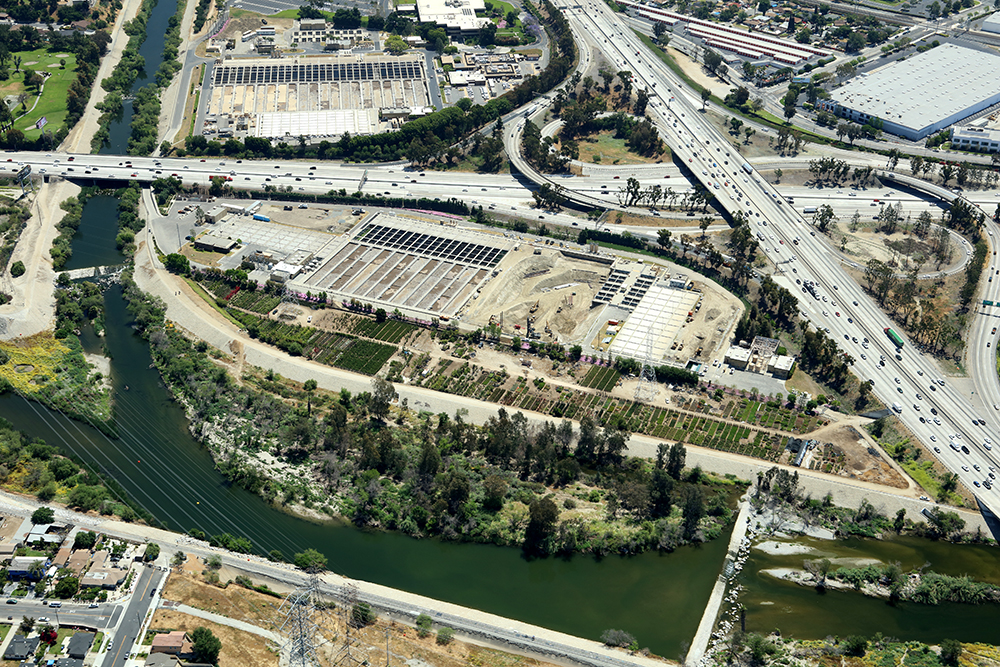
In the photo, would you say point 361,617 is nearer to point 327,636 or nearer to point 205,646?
point 327,636

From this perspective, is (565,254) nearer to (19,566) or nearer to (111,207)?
(111,207)

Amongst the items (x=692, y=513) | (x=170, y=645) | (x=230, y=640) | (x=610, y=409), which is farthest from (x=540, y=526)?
(x=170, y=645)

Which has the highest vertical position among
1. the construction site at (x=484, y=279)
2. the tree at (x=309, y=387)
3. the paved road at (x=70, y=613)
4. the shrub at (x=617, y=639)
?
the construction site at (x=484, y=279)

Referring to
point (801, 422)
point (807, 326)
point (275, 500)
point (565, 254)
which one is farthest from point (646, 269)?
point (275, 500)

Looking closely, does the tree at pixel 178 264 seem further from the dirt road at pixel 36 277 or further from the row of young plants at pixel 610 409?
the row of young plants at pixel 610 409

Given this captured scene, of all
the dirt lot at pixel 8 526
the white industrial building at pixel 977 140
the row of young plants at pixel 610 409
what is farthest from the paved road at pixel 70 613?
the white industrial building at pixel 977 140

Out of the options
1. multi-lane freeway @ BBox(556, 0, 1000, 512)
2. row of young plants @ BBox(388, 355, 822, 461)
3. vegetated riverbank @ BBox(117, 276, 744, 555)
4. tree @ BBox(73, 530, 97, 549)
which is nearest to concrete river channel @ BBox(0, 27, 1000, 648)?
vegetated riverbank @ BBox(117, 276, 744, 555)
